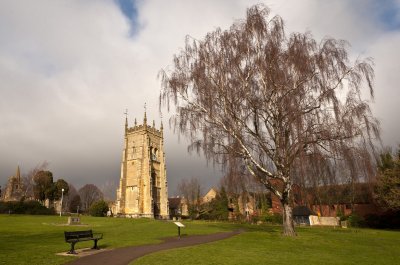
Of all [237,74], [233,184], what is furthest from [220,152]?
[237,74]

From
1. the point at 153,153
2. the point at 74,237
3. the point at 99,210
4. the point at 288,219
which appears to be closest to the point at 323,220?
the point at 288,219

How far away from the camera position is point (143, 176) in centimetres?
6562

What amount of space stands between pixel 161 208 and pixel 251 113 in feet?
171

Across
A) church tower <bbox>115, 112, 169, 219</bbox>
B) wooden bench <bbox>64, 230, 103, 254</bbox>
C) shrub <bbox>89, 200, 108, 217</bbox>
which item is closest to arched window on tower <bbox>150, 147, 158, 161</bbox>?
church tower <bbox>115, 112, 169, 219</bbox>

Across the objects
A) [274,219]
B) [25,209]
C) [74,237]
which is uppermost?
[25,209]

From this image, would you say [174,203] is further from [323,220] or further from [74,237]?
[74,237]

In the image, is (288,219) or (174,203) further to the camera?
(174,203)

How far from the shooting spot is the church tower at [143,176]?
63.7 metres

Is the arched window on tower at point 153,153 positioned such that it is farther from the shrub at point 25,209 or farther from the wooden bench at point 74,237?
the wooden bench at point 74,237

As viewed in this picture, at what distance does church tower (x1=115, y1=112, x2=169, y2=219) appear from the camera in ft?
209

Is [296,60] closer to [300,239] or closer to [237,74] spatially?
[237,74]

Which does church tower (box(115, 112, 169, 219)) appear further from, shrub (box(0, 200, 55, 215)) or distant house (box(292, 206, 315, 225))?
distant house (box(292, 206, 315, 225))

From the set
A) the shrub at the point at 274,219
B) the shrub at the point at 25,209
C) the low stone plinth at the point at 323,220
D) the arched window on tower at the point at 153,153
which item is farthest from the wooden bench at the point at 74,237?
the arched window on tower at the point at 153,153

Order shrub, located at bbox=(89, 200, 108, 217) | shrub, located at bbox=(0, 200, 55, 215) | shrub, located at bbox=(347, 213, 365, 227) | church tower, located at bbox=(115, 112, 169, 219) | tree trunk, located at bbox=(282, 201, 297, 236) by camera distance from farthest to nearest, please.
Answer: church tower, located at bbox=(115, 112, 169, 219) < shrub, located at bbox=(89, 200, 108, 217) < shrub, located at bbox=(0, 200, 55, 215) < shrub, located at bbox=(347, 213, 365, 227) < tree trunk, located at bbox=(282, 201, 297, 236)
